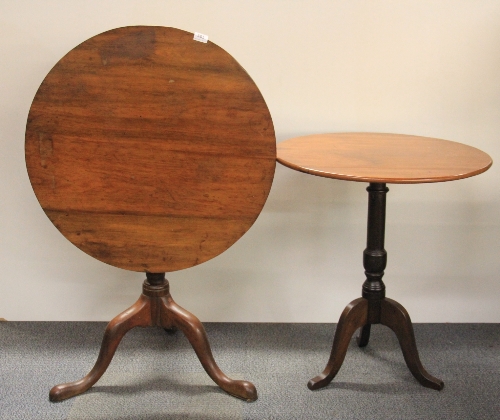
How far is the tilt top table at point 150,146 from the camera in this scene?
170cm

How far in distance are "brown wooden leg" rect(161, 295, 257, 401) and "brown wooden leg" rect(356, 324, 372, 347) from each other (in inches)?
20.3

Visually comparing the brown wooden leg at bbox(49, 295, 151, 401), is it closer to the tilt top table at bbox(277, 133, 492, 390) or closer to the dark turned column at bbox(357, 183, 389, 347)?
the tilt top table at bbox(277, 133, 492, 390)

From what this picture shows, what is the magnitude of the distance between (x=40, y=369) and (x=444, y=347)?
148 centimetres

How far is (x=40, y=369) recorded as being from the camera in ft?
7.04

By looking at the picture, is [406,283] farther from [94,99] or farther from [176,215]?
[94,99]

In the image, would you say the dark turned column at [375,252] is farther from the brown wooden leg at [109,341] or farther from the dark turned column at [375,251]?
the brown wooden leg at [109,341]

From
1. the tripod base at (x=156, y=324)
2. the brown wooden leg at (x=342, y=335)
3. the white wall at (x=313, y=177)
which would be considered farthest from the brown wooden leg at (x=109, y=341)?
the brown wooden leg at (x=342, y=335)

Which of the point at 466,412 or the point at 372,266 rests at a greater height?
the point at 372,266

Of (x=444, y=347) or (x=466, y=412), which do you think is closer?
(x=466, y=412)

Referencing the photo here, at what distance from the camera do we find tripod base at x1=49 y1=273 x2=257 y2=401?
1978 mm

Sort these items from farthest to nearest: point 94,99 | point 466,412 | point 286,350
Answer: point 286,350 → point 466,412 → point 94,99

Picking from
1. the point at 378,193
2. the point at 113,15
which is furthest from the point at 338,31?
the point at 113,15

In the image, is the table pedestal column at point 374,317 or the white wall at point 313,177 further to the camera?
the white wall at point 313,177

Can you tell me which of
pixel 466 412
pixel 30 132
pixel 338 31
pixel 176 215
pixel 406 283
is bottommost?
pixel 466 412
